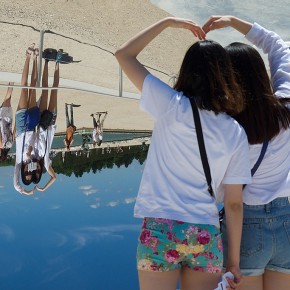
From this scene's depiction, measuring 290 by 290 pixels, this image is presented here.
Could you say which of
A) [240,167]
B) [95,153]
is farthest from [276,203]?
[95,153]

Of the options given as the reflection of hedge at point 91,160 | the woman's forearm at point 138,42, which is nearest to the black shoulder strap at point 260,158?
the woman's forearm at point 138,42

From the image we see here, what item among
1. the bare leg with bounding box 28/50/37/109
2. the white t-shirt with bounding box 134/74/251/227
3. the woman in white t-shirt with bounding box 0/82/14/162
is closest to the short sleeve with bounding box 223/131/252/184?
the white t-shirt with bounding box 134/74/251/227

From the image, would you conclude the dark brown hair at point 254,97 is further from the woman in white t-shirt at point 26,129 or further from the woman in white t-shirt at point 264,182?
the woman in white t-shirt at point 26,129

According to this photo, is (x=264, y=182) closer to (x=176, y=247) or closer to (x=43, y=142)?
(x=176, y=247)

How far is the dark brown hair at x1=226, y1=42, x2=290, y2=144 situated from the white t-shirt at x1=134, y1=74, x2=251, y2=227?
0.20ft

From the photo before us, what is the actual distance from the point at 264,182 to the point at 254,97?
0.19 meters

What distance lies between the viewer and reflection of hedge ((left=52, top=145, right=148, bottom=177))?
6176mm

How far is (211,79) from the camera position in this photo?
3.47 ft

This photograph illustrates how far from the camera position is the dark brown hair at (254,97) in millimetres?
1133

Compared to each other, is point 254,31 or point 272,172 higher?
point 254,31

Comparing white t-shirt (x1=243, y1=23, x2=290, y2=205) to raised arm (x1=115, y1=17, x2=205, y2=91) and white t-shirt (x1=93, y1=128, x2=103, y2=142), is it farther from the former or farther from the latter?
white t-shirt (x1=93, y1=128, x2=103, y2=142)

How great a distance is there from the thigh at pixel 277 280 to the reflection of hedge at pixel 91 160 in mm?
5005

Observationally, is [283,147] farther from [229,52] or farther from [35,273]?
[35,273]

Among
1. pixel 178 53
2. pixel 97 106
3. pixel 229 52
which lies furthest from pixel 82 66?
pixel 229 52
